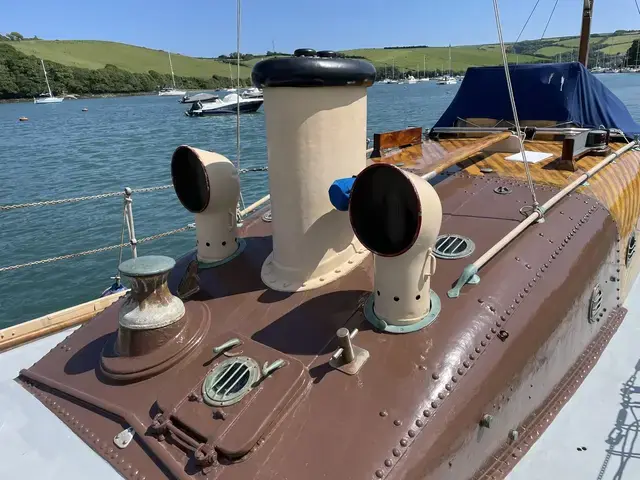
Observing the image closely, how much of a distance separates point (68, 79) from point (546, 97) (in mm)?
113503

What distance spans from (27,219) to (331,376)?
46.9 feet

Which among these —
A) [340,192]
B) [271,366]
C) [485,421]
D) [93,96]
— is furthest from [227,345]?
[93,96]

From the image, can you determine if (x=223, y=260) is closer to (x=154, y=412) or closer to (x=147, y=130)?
(x=154, y=412)

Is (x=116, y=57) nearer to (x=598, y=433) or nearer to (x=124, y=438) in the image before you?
(x=124, y=438)

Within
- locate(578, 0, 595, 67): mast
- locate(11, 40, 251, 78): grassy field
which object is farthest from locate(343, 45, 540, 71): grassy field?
locate(578, 0, 595, 67): mast

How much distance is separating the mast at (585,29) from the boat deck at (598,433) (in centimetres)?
814

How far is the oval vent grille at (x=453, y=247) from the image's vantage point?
394cm

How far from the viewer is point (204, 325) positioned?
11.2 ft

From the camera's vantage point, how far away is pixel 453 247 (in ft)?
13.3

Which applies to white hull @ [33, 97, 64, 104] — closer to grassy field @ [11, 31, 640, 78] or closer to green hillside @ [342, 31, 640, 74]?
grassy field @ [11, 31, 640, 78]

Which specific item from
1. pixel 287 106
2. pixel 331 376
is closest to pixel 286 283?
pixel 331 376

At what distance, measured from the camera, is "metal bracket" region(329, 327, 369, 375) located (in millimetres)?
2838

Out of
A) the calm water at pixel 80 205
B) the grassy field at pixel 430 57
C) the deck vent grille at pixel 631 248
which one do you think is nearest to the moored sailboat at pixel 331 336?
the deck vent grille at pixel 631 248

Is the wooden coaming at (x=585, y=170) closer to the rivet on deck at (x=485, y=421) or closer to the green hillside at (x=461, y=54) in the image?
the rivet on deck at (x=485, y=421)
